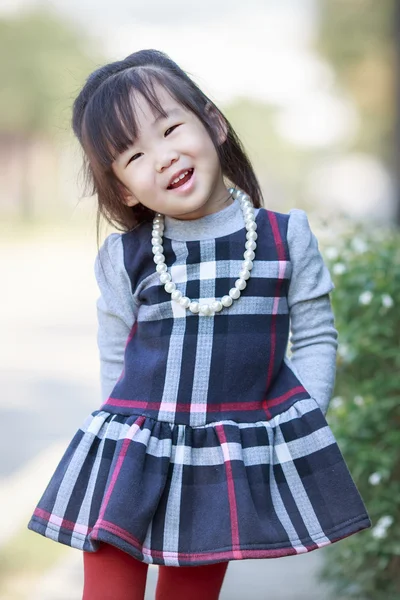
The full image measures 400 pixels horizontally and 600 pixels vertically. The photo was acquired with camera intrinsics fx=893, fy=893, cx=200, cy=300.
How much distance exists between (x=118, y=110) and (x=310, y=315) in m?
0.61

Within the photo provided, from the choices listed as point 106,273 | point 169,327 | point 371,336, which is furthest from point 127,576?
point 371,336

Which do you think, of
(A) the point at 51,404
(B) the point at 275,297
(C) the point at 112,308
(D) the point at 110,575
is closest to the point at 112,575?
(D) the point at 110,575

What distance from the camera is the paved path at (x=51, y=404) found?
327 centimetres

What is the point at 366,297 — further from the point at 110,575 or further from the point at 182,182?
the point at 110,575

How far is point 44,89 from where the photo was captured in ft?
97.8

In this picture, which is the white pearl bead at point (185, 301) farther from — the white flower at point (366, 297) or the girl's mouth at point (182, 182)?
the white flower at point (366, 297)

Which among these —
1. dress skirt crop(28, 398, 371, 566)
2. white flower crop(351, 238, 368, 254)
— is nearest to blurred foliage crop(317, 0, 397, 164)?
white flower crop(351, 238, 368, 254)

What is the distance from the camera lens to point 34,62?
29906mm

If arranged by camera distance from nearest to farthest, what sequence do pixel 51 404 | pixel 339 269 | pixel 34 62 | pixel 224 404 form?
pixel 224 404
pixel 339 269
pixel 51 404
pixel 34 62

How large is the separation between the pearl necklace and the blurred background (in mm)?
230

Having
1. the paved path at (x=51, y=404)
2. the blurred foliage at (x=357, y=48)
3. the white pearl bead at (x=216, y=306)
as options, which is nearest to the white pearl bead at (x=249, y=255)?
the white pearl bead at (x=216, y=306)

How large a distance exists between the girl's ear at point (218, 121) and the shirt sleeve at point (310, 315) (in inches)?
9.2

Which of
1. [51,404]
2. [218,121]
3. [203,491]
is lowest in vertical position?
[51,404]

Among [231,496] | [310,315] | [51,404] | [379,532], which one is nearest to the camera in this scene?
[231,496]
